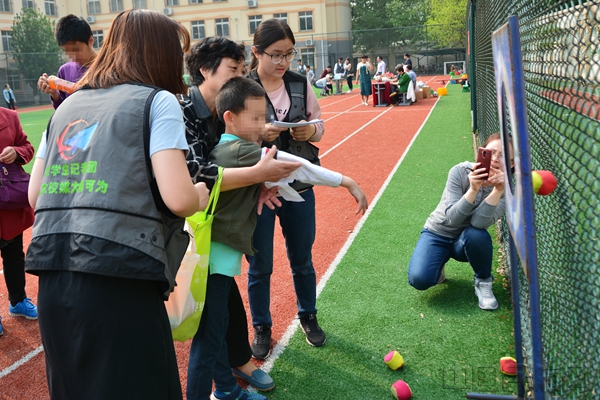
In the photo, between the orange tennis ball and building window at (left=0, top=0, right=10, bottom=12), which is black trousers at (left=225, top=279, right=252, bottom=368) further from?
building window at (left=0, top=0, right=10, bottom=12)

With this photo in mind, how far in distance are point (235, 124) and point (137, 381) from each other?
124cm

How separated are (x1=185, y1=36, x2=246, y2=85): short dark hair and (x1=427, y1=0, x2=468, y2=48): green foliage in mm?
44431

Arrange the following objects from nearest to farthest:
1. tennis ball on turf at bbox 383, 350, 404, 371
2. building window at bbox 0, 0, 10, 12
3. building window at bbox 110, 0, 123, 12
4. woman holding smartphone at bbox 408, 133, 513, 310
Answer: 1. tennis ball on turf at bbox 383, 350, 404, 371
2. woman holding smartphone at bbox 408, 133, 513, 310
3. building window at bbox 0, 0, 10, 12
4. building window at bbox 110, 0, 123, 12

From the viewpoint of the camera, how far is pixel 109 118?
1.79m

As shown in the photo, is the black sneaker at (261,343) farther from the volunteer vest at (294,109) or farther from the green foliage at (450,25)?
the green foliage at (450,25)

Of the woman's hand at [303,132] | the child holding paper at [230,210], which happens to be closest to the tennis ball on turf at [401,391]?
the child holding paper at [230,210]

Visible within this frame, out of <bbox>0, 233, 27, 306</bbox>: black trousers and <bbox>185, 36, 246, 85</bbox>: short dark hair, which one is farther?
<bbox>0, 233, 27, 306</bbox>: black trousers

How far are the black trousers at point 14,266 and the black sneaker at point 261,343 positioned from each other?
2086mm

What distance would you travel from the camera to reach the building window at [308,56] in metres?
49.1

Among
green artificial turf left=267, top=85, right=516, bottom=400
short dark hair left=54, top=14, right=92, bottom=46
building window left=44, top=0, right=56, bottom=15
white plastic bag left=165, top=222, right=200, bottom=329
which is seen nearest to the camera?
white plastic bag left=165, top=222, right=200, bottom=329

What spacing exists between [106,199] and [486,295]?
309cm

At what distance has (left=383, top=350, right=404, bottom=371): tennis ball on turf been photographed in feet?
10.7

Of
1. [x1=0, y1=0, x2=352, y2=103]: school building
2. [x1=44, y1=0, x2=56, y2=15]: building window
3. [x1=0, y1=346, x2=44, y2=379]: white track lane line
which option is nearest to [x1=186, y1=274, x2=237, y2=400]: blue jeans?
[x1=0, y1=346, x2=44, y2=379]: white track lane line

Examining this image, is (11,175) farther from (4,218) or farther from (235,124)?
(235,124)
